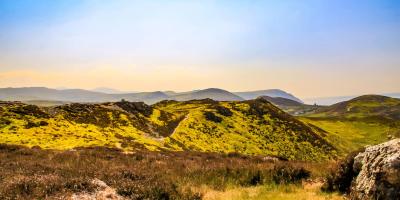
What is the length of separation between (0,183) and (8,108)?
57.0 metres

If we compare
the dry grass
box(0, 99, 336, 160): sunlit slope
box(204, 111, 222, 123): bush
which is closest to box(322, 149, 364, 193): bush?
the dry grass

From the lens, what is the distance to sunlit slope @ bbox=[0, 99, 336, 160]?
51.0 m

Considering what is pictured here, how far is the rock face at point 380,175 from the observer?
34.8 feet

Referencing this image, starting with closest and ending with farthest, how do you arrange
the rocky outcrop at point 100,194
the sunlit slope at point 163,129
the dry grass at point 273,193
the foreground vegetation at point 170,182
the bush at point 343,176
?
the rocky outcrop at point 100,194
the foreground vegetation at point 170,182
the dry grass at point 273,193
the bush at point 343,176
the sunlit slope at point 163,129

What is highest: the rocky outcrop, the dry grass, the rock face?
the rock face

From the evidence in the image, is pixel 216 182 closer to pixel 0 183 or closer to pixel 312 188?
pixel 312 188

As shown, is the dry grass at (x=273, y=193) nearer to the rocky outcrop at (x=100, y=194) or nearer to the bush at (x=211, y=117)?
the rocky outcrop at (x=100, y=194)

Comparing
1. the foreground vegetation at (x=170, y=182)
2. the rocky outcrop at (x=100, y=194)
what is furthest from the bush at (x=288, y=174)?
the rocky outcrop at (x=100, y=194)

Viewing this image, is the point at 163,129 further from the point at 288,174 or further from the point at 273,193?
the point at 273,193

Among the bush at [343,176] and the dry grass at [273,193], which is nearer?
the dry grass at [273,193]

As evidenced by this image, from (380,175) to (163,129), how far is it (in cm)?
6495

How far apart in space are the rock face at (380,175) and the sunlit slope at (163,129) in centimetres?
3609

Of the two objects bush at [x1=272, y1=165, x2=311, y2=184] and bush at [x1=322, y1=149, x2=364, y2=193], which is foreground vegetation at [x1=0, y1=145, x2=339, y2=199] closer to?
bush at [x1=272, y1=165, x2=311, y2=184]

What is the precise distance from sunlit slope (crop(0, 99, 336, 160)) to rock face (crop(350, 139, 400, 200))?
36.1 m
